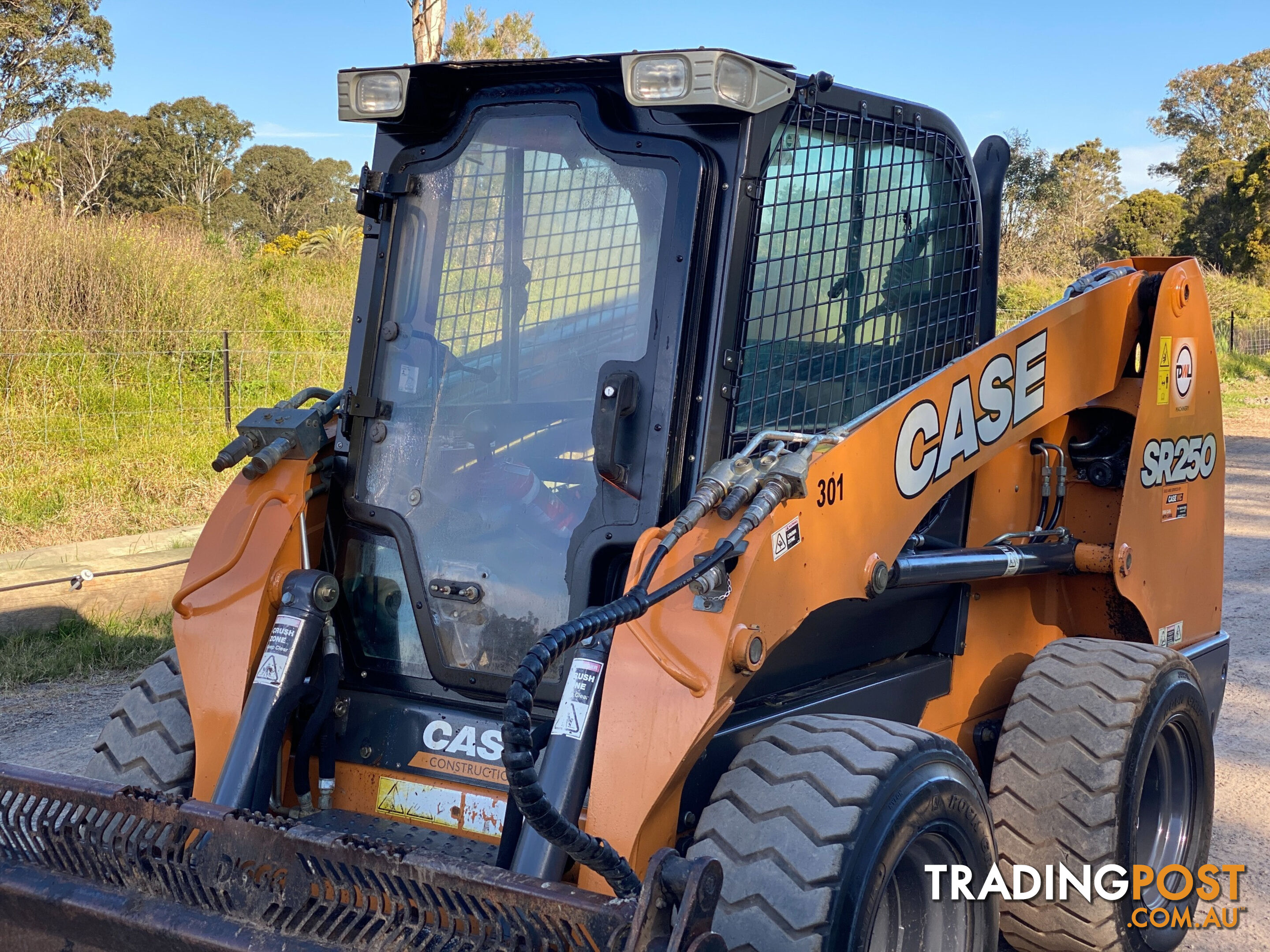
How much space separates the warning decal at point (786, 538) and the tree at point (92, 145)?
27.9 meters

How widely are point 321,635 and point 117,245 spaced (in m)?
9.78

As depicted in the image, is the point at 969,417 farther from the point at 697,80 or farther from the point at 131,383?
the point at 131,383

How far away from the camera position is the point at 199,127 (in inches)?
1721

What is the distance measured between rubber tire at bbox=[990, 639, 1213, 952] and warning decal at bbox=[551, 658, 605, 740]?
138 cm

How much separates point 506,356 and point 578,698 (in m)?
0.96

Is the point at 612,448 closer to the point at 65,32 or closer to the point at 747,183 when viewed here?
the point at 747,183

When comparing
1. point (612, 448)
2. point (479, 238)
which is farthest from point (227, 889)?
point (479, 238)

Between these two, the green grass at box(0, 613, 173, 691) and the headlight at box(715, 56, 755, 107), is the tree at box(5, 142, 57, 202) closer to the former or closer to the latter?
the green grass at box(0, 613, 173, 691)

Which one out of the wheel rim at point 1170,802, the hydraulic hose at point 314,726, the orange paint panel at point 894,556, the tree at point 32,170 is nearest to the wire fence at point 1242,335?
the tree at point 32,170

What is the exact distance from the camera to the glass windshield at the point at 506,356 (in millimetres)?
2852

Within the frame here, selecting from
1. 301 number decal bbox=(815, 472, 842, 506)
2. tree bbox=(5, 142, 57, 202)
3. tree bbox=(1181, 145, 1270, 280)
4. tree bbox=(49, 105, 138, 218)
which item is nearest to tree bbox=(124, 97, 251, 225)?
tree bbox=(49, 105, 138, 218)

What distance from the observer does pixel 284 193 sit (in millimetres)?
49531

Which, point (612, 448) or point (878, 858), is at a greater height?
point (612, 448)

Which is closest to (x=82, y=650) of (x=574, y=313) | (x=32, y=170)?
(x=574, y=313)
